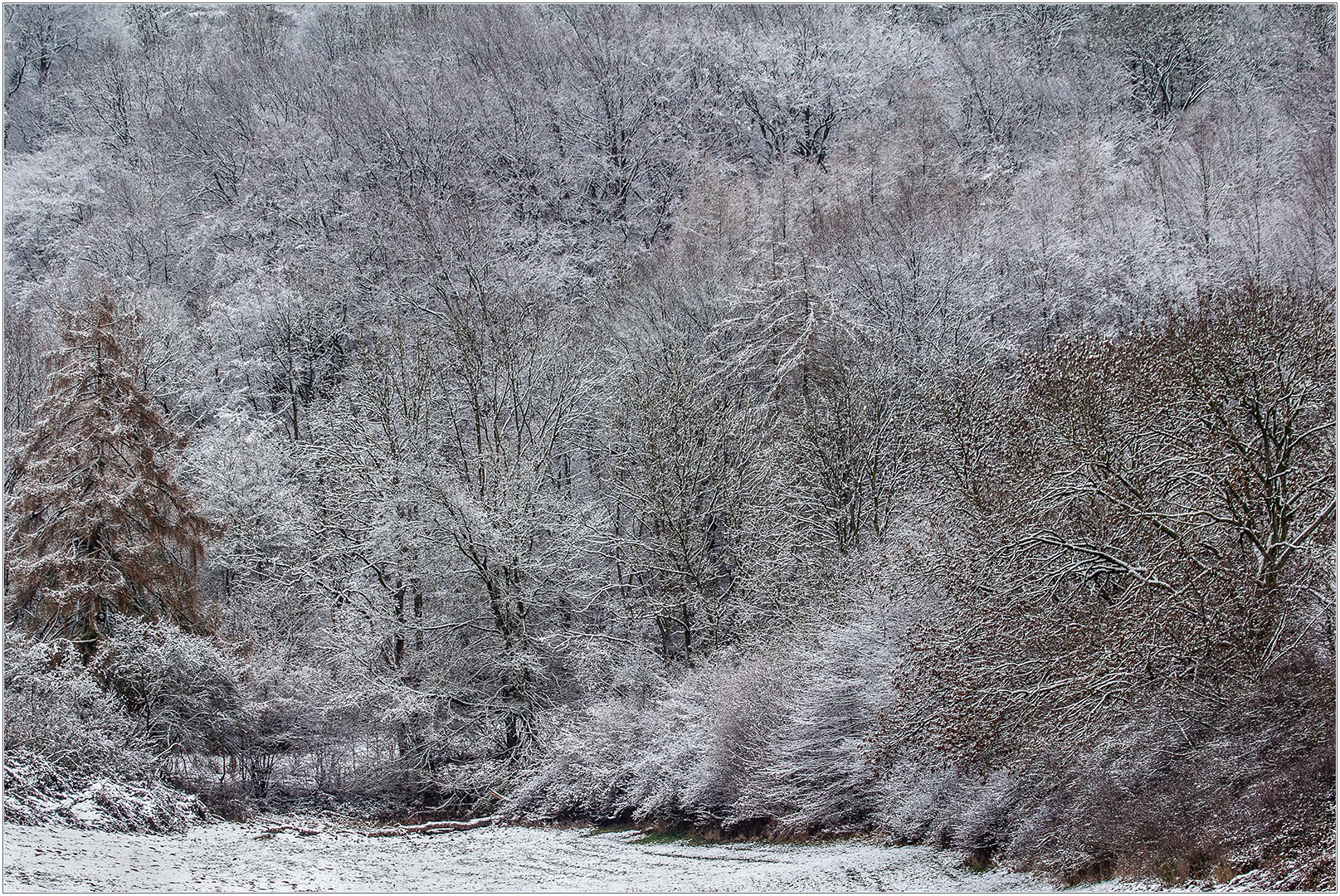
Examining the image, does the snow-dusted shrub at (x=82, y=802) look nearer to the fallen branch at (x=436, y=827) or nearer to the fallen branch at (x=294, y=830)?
the fallen branch at (x=294, y=830)

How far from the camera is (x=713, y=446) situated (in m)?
23.0

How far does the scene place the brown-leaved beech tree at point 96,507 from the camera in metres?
18.8

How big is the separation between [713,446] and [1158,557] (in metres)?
13.4

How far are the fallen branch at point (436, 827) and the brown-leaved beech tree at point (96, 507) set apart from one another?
651 cm

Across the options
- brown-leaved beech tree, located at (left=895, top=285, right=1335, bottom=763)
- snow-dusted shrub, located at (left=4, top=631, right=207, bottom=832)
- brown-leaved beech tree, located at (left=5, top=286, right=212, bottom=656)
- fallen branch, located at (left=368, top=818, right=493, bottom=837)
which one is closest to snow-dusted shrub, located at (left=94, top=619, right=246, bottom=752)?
brown-leaved beech tree, located at (left=5, top=286, right=212, bottom=656)

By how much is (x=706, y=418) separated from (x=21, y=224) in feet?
125

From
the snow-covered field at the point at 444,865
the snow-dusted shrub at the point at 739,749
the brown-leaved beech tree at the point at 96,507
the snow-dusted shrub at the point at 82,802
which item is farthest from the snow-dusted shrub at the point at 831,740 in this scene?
the brown-leaved beech tree at the point at 96,507

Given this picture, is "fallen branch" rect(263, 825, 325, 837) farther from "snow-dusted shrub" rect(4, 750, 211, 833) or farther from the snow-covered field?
"snow-dusted shrub" rect(4, 750, 211, 833)

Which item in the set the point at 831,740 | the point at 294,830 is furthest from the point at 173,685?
the point at 831,740

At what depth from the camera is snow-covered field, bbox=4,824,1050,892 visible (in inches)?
390

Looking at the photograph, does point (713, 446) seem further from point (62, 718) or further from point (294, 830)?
point (62, 718)

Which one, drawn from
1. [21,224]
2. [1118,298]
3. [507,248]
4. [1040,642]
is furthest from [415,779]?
[21,224]

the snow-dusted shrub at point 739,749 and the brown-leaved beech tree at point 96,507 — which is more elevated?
the brown-leaved beech tree at point 96,507

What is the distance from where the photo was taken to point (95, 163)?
162 ft
